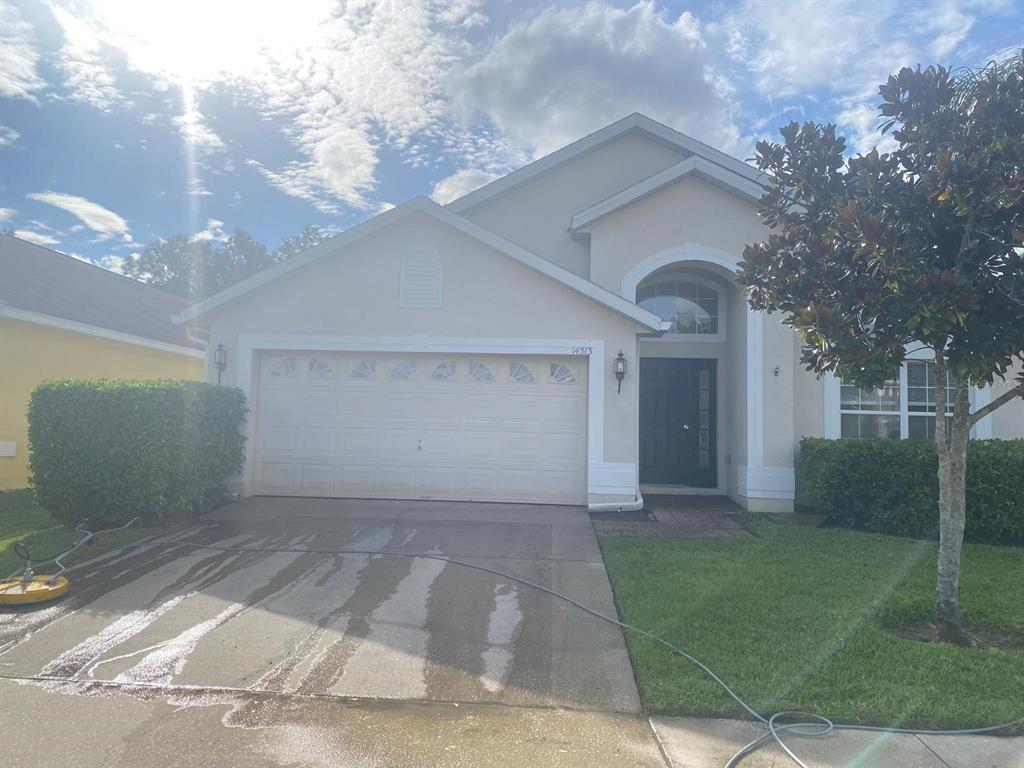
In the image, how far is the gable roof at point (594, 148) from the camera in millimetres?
12789

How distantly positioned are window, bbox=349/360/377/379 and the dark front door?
15.6 ft

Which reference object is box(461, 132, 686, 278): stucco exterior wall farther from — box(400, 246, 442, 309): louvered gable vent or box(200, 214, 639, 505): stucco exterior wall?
box(400, 246, 442, 309): louvered gable vent

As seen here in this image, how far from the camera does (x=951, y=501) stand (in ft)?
17.0

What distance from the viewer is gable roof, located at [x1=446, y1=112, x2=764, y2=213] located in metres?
12.8

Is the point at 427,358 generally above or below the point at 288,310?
below

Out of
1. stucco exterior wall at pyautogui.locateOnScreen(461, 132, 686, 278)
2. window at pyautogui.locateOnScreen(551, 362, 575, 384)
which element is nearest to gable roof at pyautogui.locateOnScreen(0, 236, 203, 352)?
stucco exterior wall at pyautogui.locateOnScreen(461, 132, 686, 278)

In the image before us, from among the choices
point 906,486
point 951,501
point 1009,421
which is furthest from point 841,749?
point 1009,421

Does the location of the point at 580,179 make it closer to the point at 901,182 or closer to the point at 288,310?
the point at 288,310

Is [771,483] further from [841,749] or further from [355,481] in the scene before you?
[841,749]

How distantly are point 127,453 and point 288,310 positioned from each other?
10.9ft

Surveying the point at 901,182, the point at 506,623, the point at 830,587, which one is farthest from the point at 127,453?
the point at 901,182

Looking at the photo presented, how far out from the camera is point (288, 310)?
10.2 m

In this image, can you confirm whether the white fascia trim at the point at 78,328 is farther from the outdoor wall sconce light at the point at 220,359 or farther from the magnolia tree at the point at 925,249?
the magnolia tree at the point at 925,249

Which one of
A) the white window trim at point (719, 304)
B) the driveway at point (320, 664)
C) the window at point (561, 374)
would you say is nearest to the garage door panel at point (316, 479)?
the driveway at point (320, 664)
